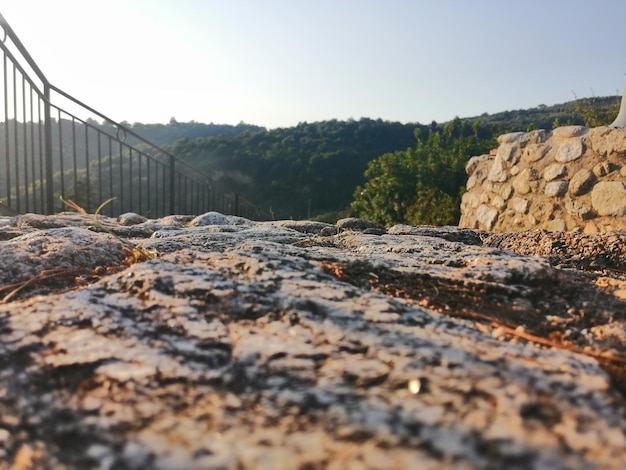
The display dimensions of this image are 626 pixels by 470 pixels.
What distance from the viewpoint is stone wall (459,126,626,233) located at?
340 cm

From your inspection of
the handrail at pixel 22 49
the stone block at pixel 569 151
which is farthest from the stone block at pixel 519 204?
the handrail at pixel 22 49

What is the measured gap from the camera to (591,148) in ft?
11.8

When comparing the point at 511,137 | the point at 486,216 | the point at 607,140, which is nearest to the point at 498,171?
the point at 511,137

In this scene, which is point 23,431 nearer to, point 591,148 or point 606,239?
point 606,239

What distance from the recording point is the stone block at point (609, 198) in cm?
329

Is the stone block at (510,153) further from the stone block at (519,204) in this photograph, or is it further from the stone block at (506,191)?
the stone block at (519,204)

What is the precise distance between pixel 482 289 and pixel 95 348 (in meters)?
0.80

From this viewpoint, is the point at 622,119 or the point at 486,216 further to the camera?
the point at 486,216

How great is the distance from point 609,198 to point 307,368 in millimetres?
3478

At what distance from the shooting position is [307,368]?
25.7 inches

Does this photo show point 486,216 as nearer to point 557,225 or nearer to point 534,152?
point 534,152

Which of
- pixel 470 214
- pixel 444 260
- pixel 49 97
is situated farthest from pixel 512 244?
pixel 49 97

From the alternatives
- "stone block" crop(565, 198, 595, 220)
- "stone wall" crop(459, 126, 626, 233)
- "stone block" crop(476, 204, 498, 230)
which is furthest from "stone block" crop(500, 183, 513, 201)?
"stone block" crop(565, 198, 595, 220)

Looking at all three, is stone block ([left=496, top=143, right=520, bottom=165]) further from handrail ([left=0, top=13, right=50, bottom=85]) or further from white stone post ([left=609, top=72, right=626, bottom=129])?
handrail ([left=0, top=13, right=50, bottom=85])
